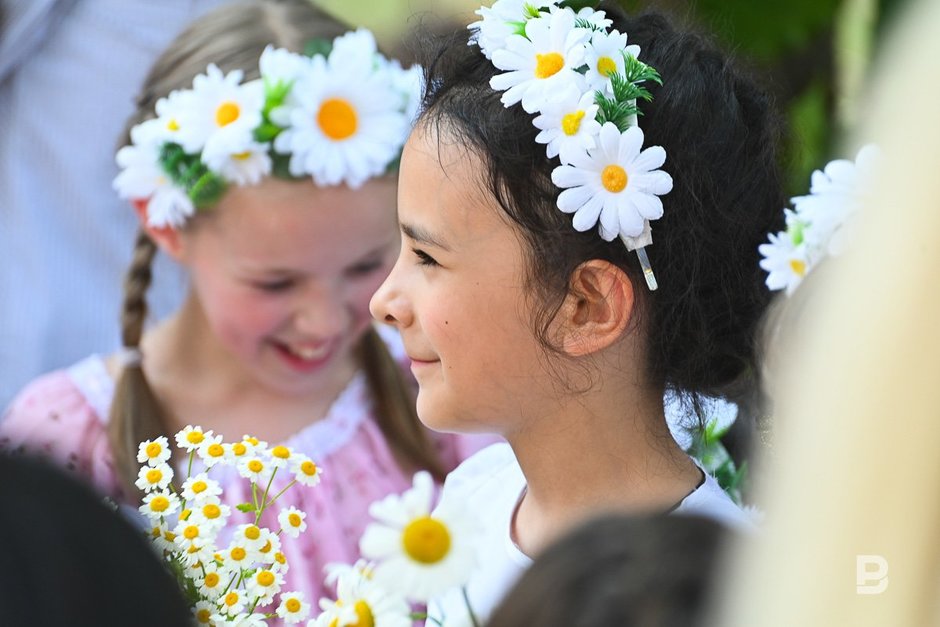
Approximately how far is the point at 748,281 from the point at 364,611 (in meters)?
0.74

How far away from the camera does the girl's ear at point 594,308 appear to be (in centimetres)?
141

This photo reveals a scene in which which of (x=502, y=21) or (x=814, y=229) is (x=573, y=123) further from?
(x=814, y=229)

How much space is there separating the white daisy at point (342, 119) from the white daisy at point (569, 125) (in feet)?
2.59

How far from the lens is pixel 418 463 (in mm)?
2297

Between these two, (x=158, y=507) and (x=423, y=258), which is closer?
(x=158, y=507)

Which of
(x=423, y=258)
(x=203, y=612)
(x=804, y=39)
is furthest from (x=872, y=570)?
(x=804, y=39)

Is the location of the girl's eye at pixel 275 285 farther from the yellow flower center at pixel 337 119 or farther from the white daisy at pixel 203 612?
the white daisy at pixel 203 612


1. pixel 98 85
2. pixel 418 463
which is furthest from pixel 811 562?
pixel 98 85

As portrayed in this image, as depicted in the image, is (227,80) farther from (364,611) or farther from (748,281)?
(364,611)

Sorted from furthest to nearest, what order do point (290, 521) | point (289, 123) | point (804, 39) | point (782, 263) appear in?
point (804, 39), point (289, 123), point (782, 263), point (290, 521)

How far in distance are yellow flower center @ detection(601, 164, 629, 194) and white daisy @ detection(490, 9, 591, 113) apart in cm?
10

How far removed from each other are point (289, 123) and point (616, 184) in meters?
0.89

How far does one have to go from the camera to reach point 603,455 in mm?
1462

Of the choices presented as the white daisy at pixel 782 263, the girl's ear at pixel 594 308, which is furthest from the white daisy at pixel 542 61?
the white daisy at pixel 782 263
